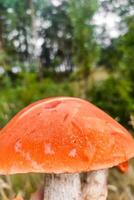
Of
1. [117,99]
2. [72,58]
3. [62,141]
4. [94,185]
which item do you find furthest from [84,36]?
[62,141]

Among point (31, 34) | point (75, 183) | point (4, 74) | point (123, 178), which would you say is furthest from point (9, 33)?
point (75, 183)

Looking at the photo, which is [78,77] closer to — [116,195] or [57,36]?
[116,195]

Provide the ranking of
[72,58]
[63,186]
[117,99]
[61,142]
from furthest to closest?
[72,58]
[117,99]
[63,186]
[61,142]

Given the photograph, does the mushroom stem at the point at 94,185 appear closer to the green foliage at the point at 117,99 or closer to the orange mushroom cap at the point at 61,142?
the orange mushroom cap at the point at 61,142

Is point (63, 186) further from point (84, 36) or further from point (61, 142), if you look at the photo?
point (84, 36)

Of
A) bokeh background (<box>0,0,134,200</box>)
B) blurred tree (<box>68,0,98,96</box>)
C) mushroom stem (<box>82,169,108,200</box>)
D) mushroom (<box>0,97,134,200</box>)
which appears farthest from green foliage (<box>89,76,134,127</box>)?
mushroom (<box>0,97,134,200</box>)

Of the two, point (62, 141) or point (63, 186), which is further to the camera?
point (63, 186)

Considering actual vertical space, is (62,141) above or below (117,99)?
above
